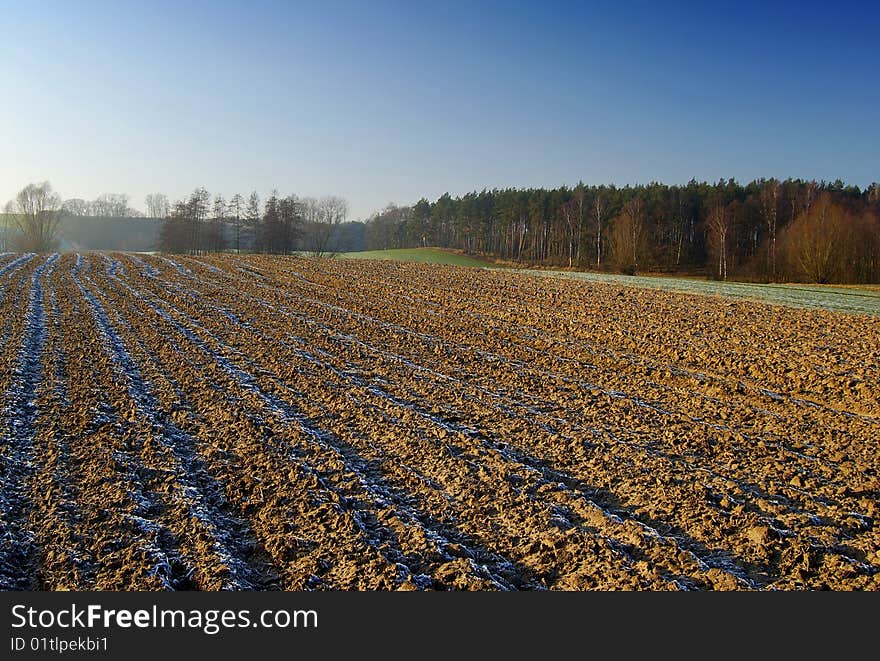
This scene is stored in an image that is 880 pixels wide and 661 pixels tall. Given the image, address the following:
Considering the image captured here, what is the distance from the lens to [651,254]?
60.3m

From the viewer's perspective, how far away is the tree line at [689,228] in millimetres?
46094

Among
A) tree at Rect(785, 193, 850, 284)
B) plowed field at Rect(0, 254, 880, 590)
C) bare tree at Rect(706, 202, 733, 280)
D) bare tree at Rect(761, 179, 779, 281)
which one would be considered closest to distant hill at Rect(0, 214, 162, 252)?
bare tree at Rect(706, 202, 733, 280)

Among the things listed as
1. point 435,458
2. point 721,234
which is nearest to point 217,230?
point 721,234

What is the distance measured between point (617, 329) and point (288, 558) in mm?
11781

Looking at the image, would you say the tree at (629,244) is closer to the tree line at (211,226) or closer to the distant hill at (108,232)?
the tree line at (211,226)

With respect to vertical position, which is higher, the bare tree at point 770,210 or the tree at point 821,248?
the bare tree at point 770,210

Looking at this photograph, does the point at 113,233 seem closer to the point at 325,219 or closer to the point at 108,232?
the point at 108,232

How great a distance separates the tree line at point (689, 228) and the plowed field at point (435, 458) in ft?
127

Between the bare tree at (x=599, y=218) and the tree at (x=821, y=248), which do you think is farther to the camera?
the bare tree at (x=599, y=218)

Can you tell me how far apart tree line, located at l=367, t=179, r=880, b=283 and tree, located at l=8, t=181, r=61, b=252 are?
57.4 m

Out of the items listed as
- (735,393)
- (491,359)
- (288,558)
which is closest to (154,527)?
(288,558)

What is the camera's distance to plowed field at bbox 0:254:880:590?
437 cm

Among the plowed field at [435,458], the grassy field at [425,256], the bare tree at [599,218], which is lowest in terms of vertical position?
the plowed field at [435,458]

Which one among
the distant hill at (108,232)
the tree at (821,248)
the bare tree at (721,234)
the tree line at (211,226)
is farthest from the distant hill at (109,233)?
the tree at (821,248)
